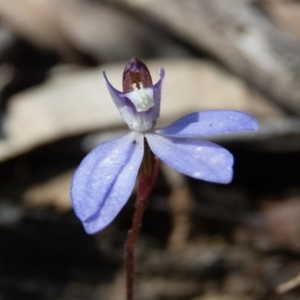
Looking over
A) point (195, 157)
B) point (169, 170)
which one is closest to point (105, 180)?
point (195, 157)

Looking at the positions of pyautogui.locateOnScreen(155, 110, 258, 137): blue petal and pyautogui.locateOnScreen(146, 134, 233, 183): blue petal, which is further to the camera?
pyautogui.locateOnScreen(155, 110, 258, 137): blue petal

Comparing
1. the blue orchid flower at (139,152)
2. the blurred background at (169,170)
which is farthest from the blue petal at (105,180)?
the blurred background at (169,170)

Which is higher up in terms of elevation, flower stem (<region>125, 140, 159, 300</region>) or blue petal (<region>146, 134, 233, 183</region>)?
blue petal (<region>146, 134, 233, 183</region>)

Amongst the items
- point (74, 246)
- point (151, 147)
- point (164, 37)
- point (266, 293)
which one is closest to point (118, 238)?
point (74, 246)

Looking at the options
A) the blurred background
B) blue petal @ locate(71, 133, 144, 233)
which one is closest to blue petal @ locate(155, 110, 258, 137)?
blue petal @ locate(71, 133, 144, 233)

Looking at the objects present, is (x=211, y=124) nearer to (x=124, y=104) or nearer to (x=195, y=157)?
(x=195, y=157)

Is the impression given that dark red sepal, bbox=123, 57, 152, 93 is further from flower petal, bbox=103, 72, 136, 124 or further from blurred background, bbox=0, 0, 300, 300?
blurred background, bbox=0, 0, 300, 300

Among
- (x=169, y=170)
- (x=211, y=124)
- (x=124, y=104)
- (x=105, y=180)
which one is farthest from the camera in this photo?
(x=169, y=170)
